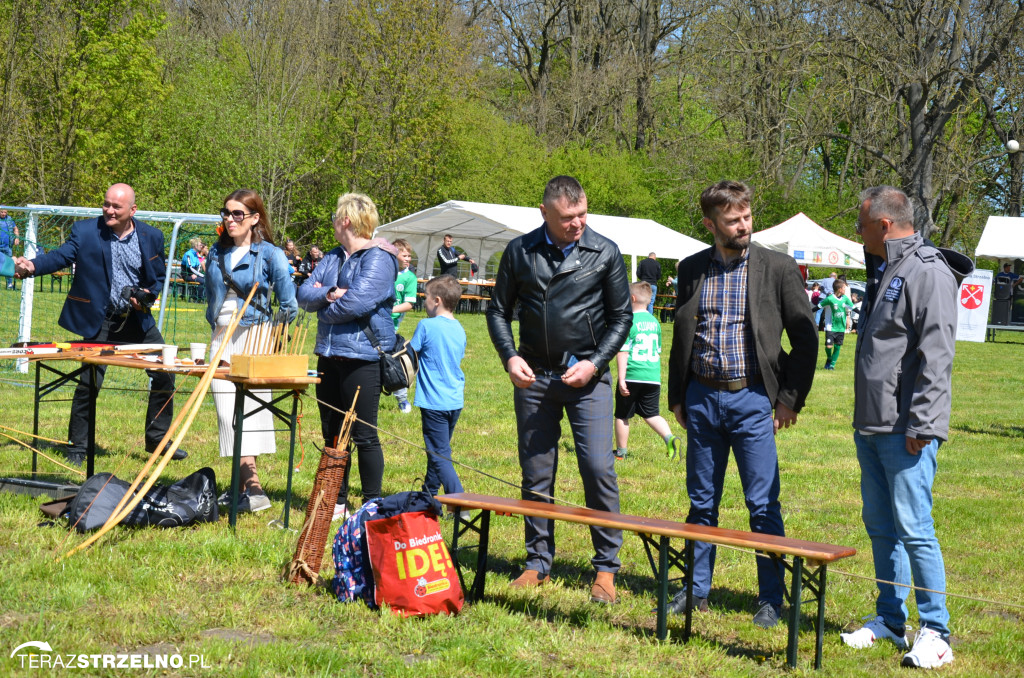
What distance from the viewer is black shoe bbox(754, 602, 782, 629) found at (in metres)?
4.45

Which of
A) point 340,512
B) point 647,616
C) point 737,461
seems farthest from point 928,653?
point 340,512

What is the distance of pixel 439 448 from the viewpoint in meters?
6.18

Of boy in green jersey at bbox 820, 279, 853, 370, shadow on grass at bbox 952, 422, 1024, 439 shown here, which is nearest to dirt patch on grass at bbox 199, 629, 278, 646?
shadow on grass at bbox 952, 422, 1024, 439

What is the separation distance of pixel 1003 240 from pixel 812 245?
5612 millimetres

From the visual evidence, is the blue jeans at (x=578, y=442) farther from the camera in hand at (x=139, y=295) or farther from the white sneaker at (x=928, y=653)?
the camera in hand at (x=139, y=295)

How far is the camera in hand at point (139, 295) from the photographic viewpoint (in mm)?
6848

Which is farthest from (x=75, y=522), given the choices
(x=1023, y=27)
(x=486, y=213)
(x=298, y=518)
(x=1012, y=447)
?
(x=1023, y=27)

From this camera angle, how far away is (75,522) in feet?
17.0

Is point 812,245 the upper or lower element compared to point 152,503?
upper

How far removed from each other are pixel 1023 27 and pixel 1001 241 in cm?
580

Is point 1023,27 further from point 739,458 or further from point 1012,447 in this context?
point 739,458

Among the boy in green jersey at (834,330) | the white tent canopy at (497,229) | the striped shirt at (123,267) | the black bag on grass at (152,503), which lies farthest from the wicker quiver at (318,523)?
the white tent canopy at (497,229)

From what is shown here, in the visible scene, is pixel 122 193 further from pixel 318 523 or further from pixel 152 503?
pixel 318 523

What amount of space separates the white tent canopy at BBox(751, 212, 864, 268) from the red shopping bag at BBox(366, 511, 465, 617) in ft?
81.0
